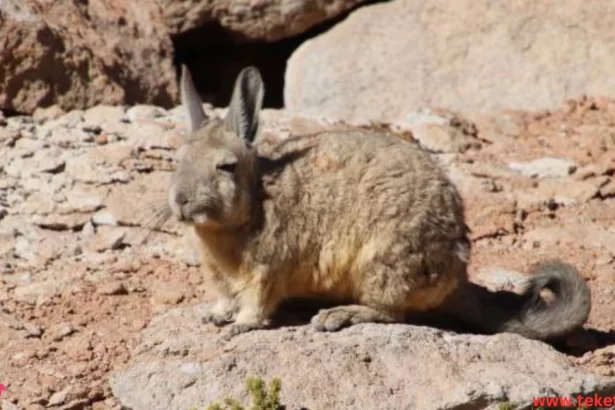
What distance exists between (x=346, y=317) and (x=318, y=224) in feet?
1.58

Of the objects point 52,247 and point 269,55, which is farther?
point 269,55

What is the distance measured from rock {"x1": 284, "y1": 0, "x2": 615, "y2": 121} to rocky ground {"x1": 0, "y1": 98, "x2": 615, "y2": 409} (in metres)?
0.29

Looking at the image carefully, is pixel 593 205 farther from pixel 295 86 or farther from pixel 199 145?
pixel 199 145

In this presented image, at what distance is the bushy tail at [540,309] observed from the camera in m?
7.44

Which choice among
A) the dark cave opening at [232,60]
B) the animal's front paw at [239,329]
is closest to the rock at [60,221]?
the animal's front paw at [239,329]

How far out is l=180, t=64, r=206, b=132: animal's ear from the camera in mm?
7262

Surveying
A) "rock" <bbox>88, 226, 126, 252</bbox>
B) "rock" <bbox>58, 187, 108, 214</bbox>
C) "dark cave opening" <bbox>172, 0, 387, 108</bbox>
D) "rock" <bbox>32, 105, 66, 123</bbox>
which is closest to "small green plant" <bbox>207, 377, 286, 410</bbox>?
"rock" <bbox>88, 226, 126, 252</bbox>

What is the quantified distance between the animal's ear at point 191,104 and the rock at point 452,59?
11.7 ft

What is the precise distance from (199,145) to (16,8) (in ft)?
11.3

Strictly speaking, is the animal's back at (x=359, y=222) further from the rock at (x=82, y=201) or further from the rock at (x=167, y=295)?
the rock at (x=82, y=201)

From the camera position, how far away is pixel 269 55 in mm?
11945

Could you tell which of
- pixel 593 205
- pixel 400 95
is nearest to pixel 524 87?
pixel 400 95

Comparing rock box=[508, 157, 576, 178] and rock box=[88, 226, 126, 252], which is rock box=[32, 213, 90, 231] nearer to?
rock box=[88, 226, 126, 252]

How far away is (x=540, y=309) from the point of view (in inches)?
297
